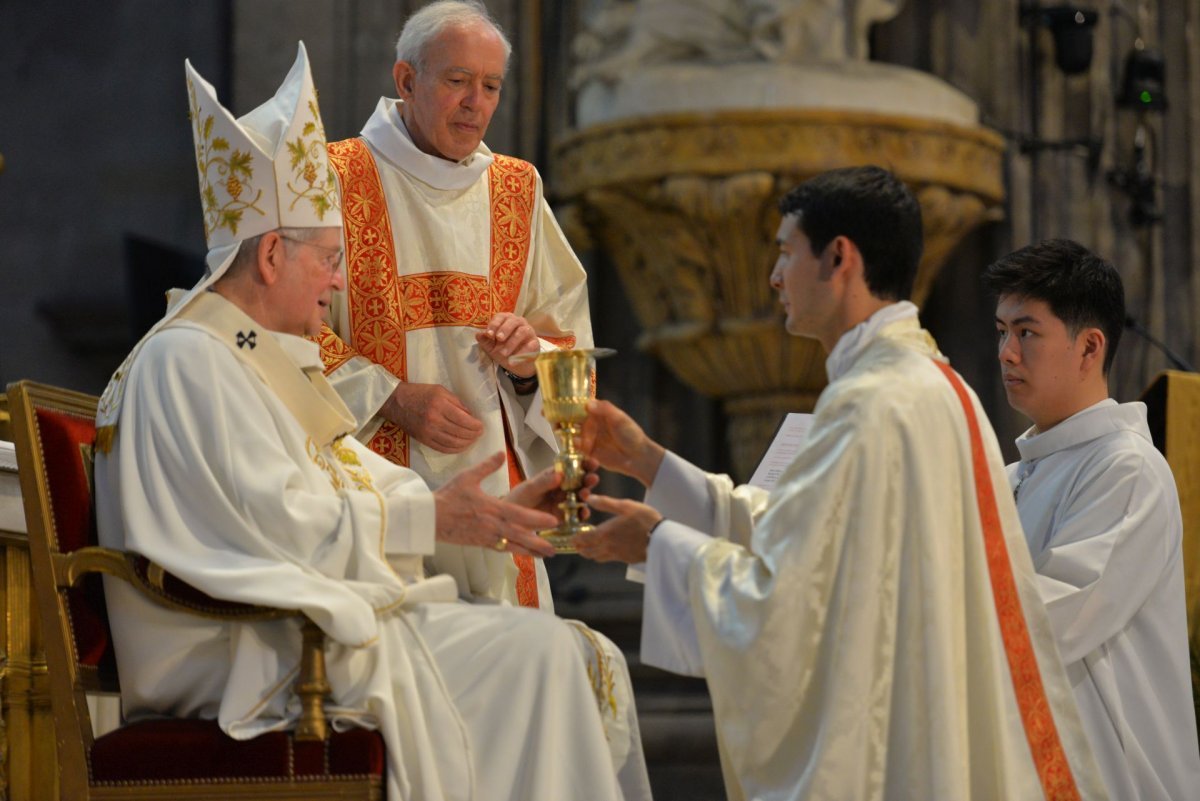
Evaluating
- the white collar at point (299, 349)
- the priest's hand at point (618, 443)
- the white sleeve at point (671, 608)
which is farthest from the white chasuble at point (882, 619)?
the white collar at point (299, 349)

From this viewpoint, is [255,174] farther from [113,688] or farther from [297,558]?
[113,688]

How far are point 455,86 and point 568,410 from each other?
44.7 inches

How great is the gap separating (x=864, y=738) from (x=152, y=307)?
4.82m

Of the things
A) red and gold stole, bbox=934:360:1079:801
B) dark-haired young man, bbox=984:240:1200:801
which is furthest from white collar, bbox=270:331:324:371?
dark-haired young man, bbox=984:240:1200:801

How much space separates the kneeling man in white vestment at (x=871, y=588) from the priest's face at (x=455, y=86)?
1.13 metres

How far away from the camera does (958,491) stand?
3471 mm

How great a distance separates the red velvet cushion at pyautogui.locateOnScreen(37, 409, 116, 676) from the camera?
3.62 m

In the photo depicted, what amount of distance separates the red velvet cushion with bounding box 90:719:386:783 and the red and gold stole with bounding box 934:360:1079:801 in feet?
3.68

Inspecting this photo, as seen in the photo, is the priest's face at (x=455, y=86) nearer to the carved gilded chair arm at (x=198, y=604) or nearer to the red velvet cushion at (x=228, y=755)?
the carved gilded chair arm at (x=198, y=604)

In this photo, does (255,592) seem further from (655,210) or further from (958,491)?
(655,210)

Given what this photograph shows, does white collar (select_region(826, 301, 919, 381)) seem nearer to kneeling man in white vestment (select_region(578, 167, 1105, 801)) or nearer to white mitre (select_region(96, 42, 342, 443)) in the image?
kneeling man in white vestment (select_region(578, 167, 1105, 801))

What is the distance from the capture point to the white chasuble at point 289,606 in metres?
3.44

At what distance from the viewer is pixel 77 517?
3641mm

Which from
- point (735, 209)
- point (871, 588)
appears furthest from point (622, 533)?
point (735, 209)
